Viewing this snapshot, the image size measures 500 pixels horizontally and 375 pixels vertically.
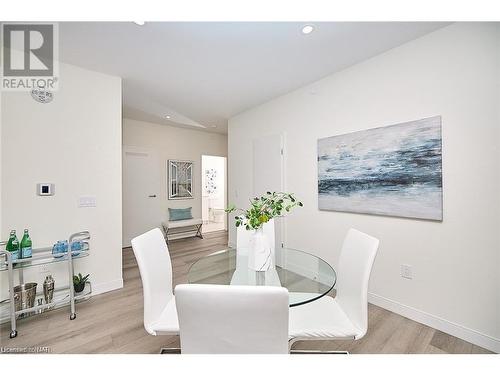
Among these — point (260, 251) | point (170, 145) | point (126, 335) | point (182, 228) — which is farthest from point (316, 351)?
point (170, 145)

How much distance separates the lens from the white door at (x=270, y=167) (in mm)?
3359

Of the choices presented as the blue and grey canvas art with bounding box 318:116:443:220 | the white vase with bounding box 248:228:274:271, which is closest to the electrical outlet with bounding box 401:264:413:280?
the blue and grey canvas art with bounding box 318:116:443:220

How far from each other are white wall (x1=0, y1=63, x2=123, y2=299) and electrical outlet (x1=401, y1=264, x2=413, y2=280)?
10.3 ft

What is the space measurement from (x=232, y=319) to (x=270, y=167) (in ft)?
9.35

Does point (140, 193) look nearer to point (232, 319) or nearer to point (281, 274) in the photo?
point (281, 274)

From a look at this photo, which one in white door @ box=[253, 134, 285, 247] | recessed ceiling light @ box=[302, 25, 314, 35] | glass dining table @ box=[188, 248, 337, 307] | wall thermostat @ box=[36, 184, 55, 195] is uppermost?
recessed ceiling light @ box=[302, 25, 314, 35]

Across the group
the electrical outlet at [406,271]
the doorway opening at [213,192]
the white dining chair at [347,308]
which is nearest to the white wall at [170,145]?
the doorway opening at [213,192]

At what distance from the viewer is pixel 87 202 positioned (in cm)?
256

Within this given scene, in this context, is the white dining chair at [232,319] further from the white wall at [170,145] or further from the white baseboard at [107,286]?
the white wall at [170,145]

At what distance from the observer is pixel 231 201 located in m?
4.50

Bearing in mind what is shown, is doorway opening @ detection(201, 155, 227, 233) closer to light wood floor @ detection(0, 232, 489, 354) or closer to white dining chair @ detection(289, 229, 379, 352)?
light wood floor @ detection(0, 232, 489, 354)

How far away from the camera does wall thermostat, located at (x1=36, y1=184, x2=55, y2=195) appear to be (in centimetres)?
227

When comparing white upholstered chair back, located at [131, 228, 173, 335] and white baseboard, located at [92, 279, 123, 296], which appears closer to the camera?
white upholstered chair back, located at [131, 228, 173, 335]
